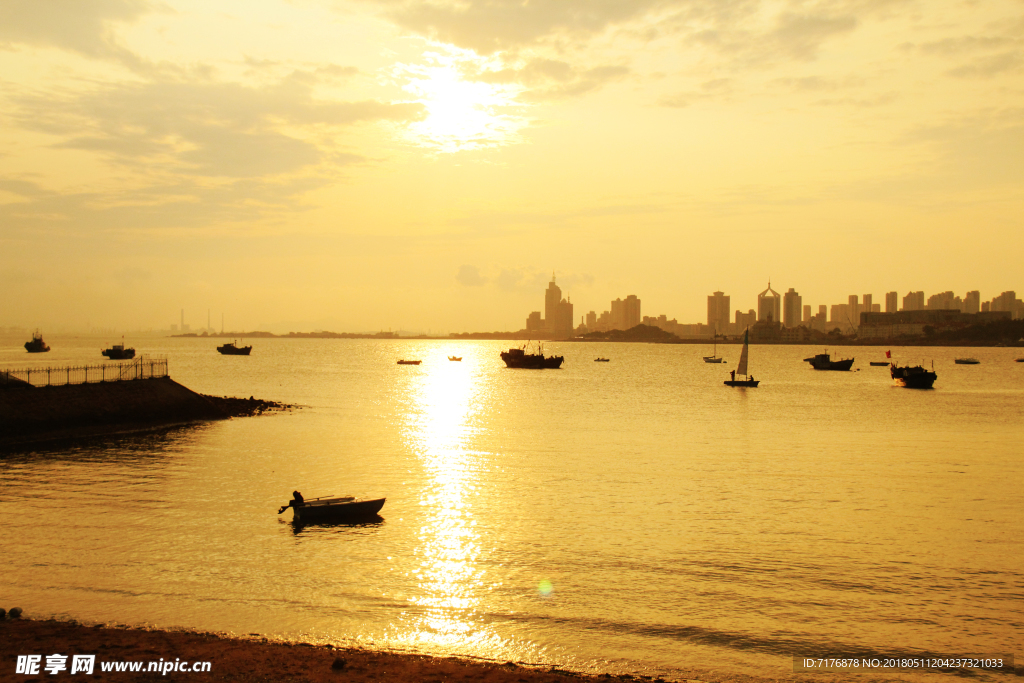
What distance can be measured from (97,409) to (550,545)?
42939 millimetres

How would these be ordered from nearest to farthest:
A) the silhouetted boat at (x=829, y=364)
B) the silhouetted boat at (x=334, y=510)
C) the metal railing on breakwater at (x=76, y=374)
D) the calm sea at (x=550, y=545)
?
the calm sea at (x=550, y=545) → the silhouetted boat at (x=334, y=510) → the metal railing on breakwater at (x=76, y=374) → the silhouetted boat at (x=829, y=364)

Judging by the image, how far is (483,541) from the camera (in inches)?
987

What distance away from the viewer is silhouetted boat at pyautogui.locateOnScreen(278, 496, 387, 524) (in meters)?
26.8

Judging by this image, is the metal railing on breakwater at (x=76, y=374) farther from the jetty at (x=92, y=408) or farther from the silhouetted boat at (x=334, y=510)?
the silhouetted boat at (x=334, y=510)

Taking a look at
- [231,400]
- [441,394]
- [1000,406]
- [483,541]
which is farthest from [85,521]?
[1000,406]

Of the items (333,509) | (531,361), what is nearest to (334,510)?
(333,509)

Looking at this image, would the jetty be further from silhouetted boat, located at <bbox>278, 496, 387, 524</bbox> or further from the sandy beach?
the sandy beach

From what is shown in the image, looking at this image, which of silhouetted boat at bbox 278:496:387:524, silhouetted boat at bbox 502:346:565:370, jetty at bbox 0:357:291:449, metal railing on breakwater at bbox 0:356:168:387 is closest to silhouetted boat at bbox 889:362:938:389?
silhouetted boat at bbox 502:346:565:370

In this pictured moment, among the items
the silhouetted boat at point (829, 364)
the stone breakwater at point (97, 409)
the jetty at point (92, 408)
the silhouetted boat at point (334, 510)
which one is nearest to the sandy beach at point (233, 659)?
the silhouetted boat at point (334, 510)

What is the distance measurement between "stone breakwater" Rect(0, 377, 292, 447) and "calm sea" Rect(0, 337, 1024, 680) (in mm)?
3565

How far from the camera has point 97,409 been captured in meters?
51.7

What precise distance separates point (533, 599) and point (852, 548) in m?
12.8

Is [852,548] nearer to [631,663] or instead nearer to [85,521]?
[631,663]

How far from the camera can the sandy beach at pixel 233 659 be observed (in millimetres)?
13656
